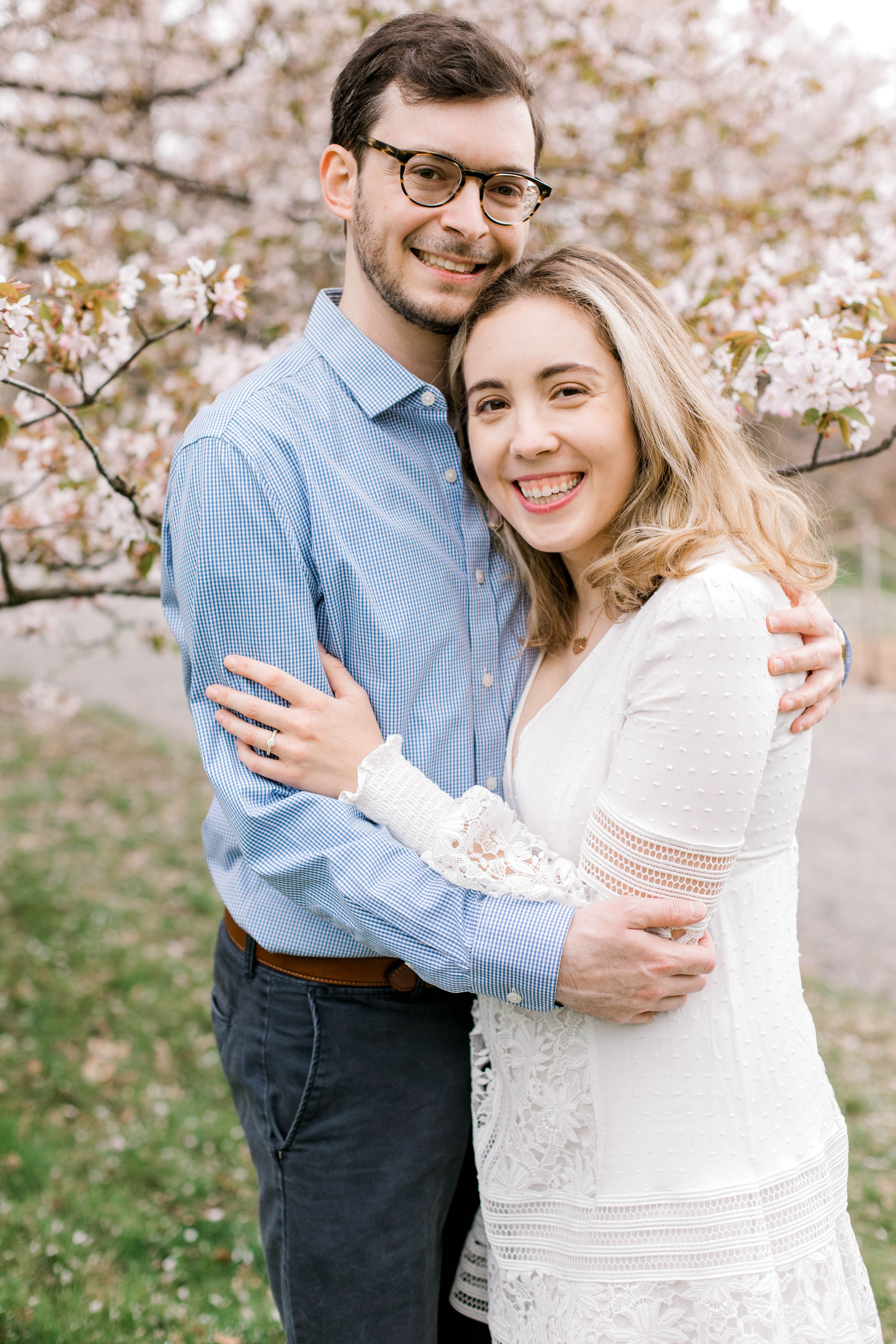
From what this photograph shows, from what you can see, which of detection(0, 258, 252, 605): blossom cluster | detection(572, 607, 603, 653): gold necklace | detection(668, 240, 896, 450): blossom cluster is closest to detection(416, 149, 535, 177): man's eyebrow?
detection(668, 240, 896, 450): blossom cluster

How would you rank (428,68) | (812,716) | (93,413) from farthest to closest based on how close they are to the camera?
(93,413) → (428,68) → (812,716)

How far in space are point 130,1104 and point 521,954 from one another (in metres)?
3.14

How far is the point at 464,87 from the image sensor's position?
184 centimetres

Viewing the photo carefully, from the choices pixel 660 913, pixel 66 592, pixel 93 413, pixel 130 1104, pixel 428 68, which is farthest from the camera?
pixel 130 1104

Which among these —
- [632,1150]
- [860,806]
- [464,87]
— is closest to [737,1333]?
[632,1150]

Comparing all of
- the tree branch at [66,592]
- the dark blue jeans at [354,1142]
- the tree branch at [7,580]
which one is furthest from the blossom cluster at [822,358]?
the tree branch at [7,580]

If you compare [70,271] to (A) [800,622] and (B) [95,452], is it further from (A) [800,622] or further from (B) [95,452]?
(A) [800,622]

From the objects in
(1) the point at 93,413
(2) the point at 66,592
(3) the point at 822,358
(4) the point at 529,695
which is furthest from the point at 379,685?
(1) the point at 93,413

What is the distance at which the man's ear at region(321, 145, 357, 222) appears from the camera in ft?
6.57

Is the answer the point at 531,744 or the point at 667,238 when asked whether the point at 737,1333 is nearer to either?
the point at 531,744

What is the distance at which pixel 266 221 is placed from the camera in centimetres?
507

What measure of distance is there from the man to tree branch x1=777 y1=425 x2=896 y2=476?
77 cm

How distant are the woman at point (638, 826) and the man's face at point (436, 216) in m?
0.11

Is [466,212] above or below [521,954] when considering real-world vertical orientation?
above
